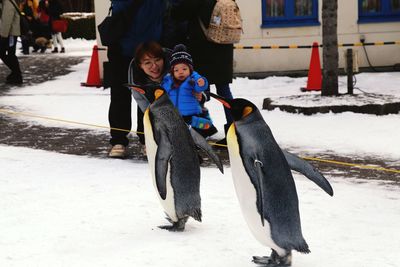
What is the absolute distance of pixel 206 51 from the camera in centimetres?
803

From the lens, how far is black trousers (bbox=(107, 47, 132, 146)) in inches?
293

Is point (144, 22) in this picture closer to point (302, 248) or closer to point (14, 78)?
point (302, 248)

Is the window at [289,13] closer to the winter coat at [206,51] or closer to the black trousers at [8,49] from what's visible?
the black trousers at [8,49]

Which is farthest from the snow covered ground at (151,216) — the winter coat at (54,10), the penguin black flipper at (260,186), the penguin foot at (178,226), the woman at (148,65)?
the winter coat at (54,10)

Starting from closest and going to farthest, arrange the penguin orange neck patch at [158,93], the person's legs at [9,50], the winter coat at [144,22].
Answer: the penguin orange neck patch at [158,93] → the winter coat at [144,22] → the person's legs at [9,50]

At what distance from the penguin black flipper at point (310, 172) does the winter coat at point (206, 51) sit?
391 cm

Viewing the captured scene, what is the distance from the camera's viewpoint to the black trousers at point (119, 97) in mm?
7453

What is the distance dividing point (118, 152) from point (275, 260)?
372 cm

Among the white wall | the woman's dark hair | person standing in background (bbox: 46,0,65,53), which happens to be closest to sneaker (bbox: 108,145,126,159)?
the woman's dark hair

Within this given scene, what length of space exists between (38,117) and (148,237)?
581 cm

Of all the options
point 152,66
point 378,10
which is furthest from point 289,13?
point 152,66

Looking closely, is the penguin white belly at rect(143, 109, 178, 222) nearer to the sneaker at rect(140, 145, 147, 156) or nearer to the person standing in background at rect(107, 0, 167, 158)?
the person standing in background at rect(107, 0, 167, 158)

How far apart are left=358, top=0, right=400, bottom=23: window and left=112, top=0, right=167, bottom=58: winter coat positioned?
8.06 metres

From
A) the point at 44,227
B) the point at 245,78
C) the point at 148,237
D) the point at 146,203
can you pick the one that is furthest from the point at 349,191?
the point at 245,78
